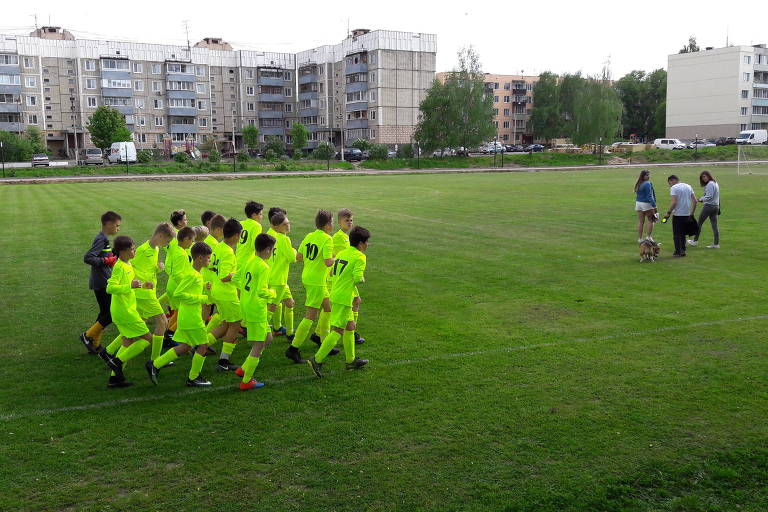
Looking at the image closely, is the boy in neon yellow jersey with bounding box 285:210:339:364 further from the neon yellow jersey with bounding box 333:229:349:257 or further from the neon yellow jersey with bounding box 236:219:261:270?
the neon yellow jersey with bounding box 236:219:261:270

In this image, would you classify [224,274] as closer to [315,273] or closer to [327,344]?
[315,273]

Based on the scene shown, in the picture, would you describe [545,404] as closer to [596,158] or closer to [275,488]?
[275,488]

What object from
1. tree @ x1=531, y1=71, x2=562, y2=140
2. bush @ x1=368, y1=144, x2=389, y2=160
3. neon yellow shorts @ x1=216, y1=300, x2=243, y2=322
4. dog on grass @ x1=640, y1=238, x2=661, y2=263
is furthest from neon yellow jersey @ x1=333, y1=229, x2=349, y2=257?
tree @ x1=531, y1=71, x2=562, y2=140

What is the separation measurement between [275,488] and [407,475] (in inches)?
41.5

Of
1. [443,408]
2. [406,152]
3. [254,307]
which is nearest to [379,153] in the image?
[406,152]

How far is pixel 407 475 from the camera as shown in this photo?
527cm

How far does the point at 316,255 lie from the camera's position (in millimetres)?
8141

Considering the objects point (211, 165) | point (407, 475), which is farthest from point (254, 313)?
point (211, 165)

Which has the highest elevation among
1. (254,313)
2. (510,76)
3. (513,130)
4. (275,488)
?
(510,76)

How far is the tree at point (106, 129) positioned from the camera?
74.3 m

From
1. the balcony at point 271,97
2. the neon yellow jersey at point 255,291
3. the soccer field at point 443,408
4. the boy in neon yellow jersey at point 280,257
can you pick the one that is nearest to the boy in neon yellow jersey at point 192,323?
the soccer field at point 443,408

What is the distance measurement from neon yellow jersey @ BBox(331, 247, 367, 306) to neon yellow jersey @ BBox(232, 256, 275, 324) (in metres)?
0.83

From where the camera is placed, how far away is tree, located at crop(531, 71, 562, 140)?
352ft

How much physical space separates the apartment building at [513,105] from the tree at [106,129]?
67.7m
